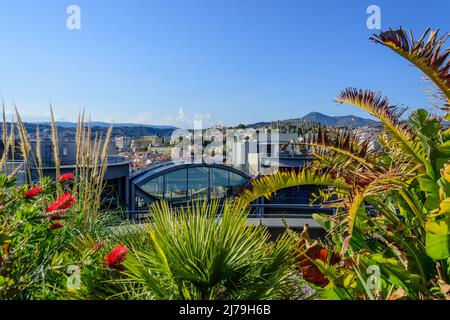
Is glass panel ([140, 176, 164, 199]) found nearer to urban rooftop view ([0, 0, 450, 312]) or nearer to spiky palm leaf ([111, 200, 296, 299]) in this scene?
urban rooftop view ([0, 0, 450, 312])

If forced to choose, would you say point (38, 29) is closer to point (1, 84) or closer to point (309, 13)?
point (1, 84)

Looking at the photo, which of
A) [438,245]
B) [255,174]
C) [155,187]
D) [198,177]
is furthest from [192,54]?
[155,187]

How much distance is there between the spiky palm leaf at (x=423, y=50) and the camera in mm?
2064

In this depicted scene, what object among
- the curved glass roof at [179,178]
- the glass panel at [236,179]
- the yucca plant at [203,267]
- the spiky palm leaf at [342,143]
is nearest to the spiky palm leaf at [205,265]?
the yucca plant at [203,267]

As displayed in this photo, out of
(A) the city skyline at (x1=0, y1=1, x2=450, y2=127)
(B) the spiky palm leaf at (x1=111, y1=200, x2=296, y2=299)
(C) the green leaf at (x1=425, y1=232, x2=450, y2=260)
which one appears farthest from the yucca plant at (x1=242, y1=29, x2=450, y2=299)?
(B) the spiky palm leaf at (x1=111, y1=200, x2=296, y2=299)

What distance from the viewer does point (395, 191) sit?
237cm

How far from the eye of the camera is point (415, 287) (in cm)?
200

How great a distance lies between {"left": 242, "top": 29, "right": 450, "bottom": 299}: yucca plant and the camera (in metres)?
1.93

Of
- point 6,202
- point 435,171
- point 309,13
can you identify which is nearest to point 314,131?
point 435,171

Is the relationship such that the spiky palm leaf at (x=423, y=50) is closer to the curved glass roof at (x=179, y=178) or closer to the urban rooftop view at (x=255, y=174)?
the urban rooftop view at (x=255, y=174)

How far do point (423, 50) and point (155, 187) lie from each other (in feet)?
48.1

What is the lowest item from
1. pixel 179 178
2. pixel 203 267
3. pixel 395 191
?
pixel 179 178

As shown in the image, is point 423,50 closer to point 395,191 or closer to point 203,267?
Answer: point 395,191
